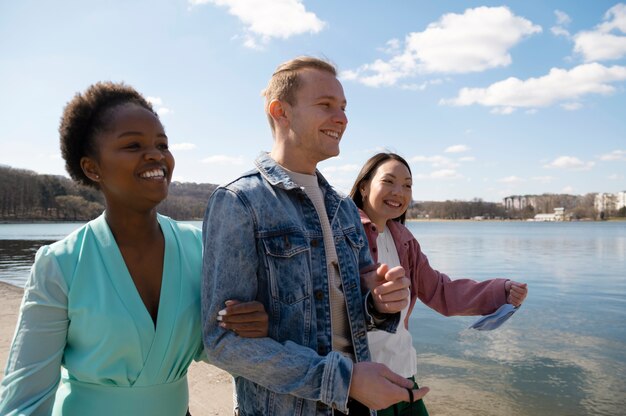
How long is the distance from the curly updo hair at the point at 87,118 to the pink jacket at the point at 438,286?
1.99 meters

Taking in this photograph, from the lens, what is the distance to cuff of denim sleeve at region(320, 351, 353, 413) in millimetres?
1676

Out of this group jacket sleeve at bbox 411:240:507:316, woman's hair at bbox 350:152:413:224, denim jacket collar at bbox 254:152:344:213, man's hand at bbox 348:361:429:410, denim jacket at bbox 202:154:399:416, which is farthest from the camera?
woman's hair at bbox 350:152:413:224

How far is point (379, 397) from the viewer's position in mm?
1640

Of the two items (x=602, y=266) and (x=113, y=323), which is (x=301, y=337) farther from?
(x=602, y=266)

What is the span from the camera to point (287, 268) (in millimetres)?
2002

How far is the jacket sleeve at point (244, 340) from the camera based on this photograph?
67.4 inches

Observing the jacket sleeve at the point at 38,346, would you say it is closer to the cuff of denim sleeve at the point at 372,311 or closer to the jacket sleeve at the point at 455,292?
the cuff of denim sleeve at the point at 372,311

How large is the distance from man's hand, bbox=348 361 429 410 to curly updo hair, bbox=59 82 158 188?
163cm

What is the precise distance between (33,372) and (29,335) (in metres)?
0.15

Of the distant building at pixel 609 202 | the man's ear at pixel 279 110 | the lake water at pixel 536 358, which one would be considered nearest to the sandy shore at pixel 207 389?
the lake water at pixel 536 358

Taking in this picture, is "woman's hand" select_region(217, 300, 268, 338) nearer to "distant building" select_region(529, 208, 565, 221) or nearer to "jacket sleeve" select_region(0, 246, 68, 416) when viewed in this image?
"jacket sleeve" select_region(0, 246, 68, 416)

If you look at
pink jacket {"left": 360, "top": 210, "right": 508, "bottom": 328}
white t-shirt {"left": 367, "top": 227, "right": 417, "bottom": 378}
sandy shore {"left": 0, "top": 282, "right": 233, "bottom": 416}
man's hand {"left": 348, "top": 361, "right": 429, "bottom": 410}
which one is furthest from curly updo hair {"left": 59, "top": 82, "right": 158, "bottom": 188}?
sandy shore {"left": 0, "top": 282, "right": 233, "bottom": 416}

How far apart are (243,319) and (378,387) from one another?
22.8 inches

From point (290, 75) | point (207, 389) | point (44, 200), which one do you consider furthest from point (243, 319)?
point (44, 200)
